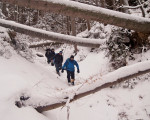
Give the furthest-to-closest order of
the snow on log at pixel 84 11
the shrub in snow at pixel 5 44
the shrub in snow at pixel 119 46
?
1. the shrub in snow at pixel 119 46
2. the shrub in snow at pixel 5 44
3. the snow on log at pixel 84 11

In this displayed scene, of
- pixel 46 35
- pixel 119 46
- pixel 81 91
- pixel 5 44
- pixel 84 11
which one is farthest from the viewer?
pixel 119 46

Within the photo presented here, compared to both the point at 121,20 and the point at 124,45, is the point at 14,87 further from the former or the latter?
the point at 124,45

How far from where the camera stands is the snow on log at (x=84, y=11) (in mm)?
3629

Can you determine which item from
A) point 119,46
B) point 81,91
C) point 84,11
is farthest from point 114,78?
point 119,46

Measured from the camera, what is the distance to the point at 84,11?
3.98 m

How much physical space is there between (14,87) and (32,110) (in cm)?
58

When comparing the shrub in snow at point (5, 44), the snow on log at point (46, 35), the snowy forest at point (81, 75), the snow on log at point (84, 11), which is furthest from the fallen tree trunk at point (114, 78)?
the shrub in snow at point (5, 44)

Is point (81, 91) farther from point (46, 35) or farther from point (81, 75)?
point (81, 75)

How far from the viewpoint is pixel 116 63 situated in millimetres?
8125

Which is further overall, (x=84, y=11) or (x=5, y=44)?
(x=5, y=44)

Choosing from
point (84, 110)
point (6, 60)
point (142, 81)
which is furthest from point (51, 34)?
point (142, 81)

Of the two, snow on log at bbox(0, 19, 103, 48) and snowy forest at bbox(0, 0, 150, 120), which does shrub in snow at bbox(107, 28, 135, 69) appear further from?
snow on log at bbox(0, 19, 103, 48)

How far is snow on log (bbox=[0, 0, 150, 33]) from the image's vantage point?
3629mm

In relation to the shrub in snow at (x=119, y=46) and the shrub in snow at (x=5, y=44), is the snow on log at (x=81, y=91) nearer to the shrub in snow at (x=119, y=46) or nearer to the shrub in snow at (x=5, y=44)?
the shrub in snow at (x=5, y=44)
